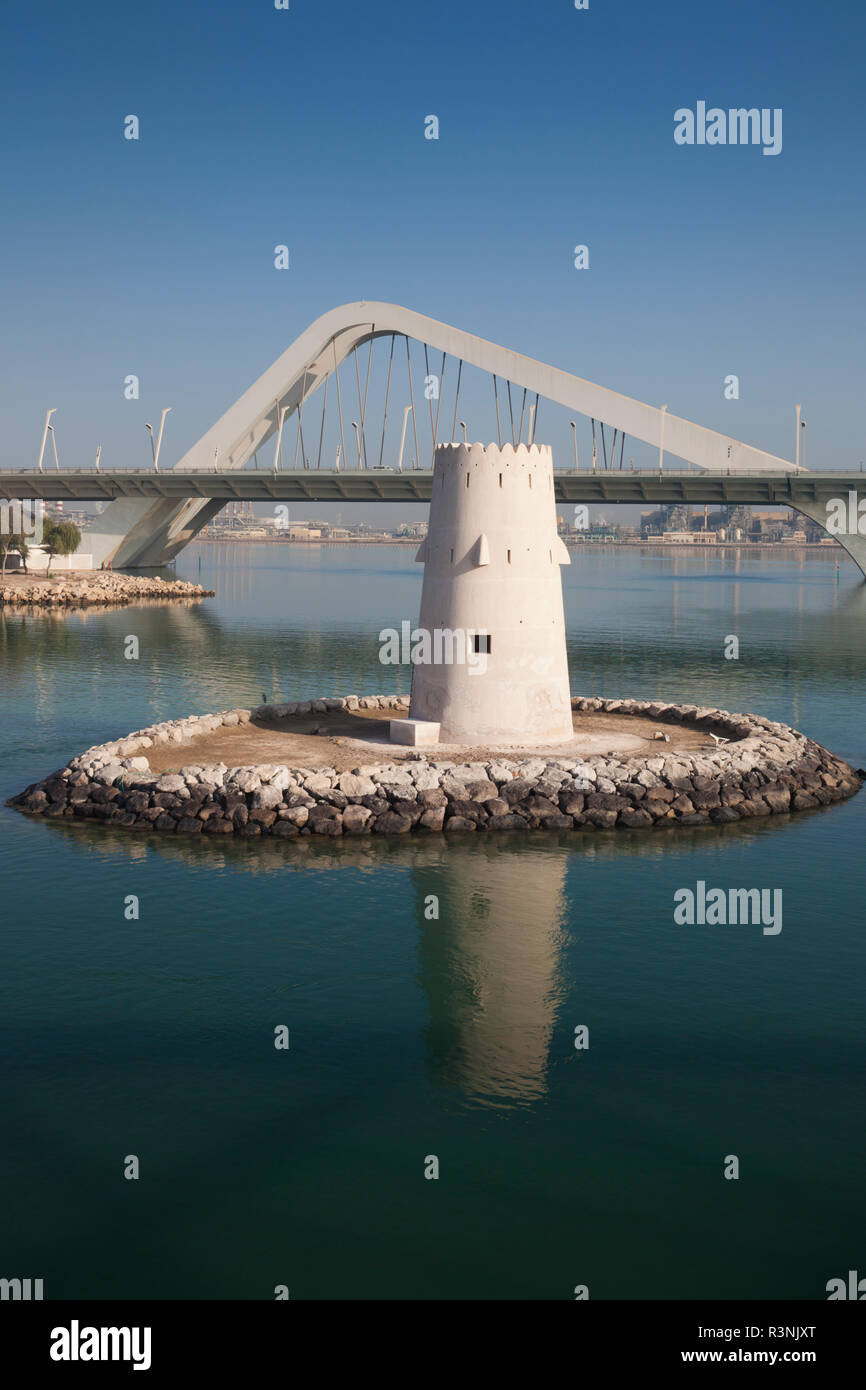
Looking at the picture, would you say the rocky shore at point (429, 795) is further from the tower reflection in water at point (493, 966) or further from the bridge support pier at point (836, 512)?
the bridge support pier at point (836, 512)

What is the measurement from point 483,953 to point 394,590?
95.3m

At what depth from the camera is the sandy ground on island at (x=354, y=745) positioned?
23750 mm

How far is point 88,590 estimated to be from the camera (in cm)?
7969

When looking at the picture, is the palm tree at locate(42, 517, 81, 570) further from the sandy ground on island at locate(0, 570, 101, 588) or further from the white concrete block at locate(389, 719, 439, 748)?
the white concrete block at locate(389, 719, 439, 748)

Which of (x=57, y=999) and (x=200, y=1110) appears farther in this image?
(x=57, y=999)

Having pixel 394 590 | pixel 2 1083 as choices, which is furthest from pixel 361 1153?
pixel 394 590

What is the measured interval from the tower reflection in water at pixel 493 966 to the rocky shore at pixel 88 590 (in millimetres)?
61530

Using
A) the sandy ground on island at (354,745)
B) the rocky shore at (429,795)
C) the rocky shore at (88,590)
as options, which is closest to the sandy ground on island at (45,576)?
the rocky shore at (88,590)

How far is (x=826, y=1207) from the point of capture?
10.4 metres

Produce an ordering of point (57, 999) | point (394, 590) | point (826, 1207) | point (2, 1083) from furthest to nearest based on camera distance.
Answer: point (394, 590) < point (57, 999) < point (2, 1083) < point (826, 1207)

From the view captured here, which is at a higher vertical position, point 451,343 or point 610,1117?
point 451,343

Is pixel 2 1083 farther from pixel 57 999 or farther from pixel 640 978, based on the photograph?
pixel 640 978

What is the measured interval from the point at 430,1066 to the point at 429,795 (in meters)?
8.97

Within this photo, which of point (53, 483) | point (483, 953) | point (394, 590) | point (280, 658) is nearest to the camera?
point (483, 953)
